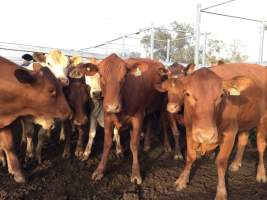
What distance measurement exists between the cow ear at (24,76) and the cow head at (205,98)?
77.8 inches

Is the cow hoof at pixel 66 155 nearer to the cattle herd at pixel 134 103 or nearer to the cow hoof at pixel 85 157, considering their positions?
the cattle herd at pixel 134 103

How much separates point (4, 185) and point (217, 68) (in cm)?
344

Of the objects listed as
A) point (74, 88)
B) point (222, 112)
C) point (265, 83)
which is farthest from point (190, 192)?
point (74, 88)

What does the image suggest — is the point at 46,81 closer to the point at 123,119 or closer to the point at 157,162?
the point at 123,119

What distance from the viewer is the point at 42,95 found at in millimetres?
4641

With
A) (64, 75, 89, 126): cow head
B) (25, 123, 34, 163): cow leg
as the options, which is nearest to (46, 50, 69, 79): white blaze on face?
(64, 75, 89, 126): cow head

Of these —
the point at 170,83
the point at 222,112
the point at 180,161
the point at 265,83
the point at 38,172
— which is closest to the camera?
the point at 222,112

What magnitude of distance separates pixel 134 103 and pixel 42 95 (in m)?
1.31

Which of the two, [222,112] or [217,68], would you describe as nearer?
[222,112]

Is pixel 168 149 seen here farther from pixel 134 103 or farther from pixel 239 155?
pixel 134 103

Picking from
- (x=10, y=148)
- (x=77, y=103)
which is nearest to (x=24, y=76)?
(x=10, y=148)

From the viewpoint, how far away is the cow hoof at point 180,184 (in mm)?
4535

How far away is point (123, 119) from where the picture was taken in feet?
16.6

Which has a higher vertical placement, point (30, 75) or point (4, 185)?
point (30, 75)
